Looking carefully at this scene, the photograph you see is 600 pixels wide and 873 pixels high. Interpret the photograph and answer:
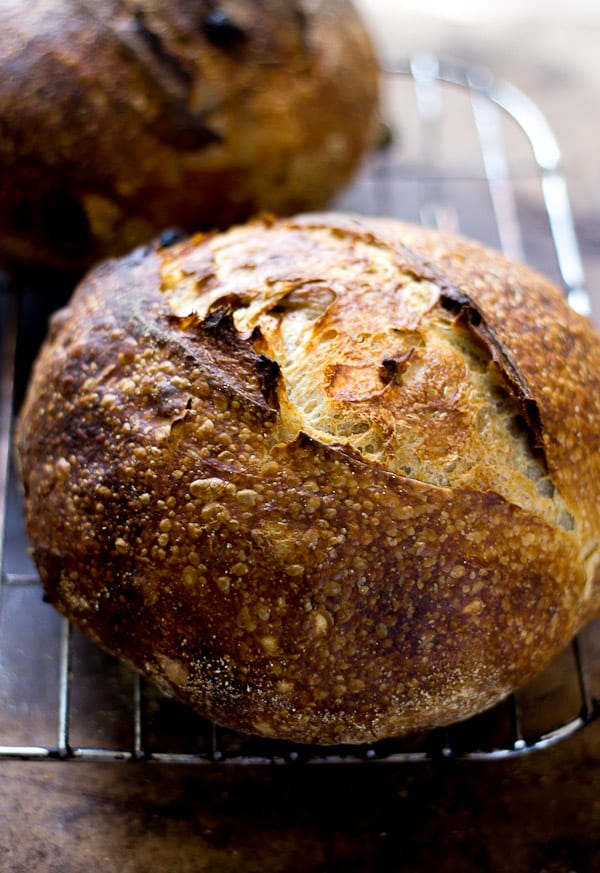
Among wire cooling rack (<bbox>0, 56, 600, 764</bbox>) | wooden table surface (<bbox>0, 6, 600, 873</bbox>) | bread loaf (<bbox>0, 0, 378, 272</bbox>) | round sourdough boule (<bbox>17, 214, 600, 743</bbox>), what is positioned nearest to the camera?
round sourdough boule (<bbox>17, 214, 600, 743</bbox>)

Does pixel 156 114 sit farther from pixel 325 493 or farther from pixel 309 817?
pixel 309 817

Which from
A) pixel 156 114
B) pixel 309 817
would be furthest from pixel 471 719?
pixel 156 114

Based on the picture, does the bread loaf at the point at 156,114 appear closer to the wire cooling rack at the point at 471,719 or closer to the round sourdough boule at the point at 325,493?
the wire cooling rack at the point at 471,719

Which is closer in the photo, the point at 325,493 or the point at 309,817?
the point at 325,493

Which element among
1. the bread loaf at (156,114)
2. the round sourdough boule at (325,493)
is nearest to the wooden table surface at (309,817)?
the round sourdough boule at (325,493)

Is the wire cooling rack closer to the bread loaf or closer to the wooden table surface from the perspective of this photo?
the wooden table surface

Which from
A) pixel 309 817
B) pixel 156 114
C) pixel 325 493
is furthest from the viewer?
pixel 156 114

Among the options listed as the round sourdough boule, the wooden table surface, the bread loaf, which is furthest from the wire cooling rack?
the bread loaf

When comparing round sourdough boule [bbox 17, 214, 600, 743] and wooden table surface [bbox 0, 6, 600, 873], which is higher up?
round sourdough boule [bbox 17, 214, 600, 743]
